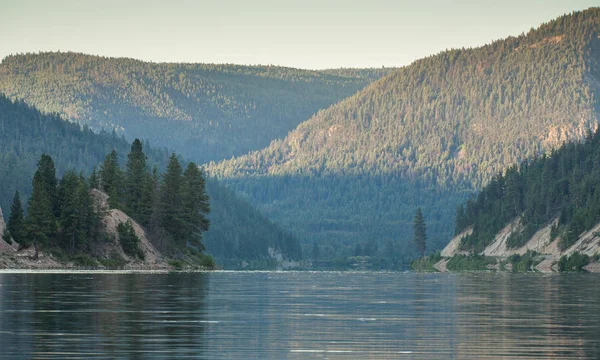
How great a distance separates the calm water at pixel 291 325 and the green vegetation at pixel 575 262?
362ft

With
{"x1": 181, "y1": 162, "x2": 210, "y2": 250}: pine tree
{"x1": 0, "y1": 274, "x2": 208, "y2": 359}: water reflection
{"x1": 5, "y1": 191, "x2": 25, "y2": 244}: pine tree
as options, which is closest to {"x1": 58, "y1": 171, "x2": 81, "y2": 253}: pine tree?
{"x1": 5, "y1": 191, "x2": 25, "y2": 244}: pine tree

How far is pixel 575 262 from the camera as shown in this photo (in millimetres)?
194750

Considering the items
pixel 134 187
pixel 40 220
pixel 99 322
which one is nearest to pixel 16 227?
pixel 40 220

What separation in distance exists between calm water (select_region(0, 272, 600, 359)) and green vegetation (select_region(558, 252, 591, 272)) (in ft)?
362

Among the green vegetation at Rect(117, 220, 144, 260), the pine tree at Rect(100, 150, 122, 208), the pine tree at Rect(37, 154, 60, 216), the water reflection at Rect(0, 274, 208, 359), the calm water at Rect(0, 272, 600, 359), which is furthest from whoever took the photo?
the pine tree at Rect(100, 150, 122, 208)

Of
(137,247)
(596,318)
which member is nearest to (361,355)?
(596,318)

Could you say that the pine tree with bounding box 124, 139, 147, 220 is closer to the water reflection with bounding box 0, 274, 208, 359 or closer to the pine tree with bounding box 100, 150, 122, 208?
the pine tree with bounding box 100, 150, 122, 208

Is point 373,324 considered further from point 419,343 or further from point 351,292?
point 351,292

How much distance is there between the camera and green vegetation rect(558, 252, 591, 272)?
192875mm

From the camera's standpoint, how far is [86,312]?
62.7 metres

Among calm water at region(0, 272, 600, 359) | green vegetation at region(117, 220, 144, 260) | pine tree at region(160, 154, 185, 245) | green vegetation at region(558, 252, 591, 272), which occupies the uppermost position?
pine tree at region(160, 154, 185, 245)

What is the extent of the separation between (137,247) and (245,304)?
309ft

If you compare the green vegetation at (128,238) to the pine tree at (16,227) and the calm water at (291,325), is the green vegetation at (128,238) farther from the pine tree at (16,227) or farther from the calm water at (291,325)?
the calm water at (291,325)

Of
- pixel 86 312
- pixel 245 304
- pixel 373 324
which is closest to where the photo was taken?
pixel 373 324
